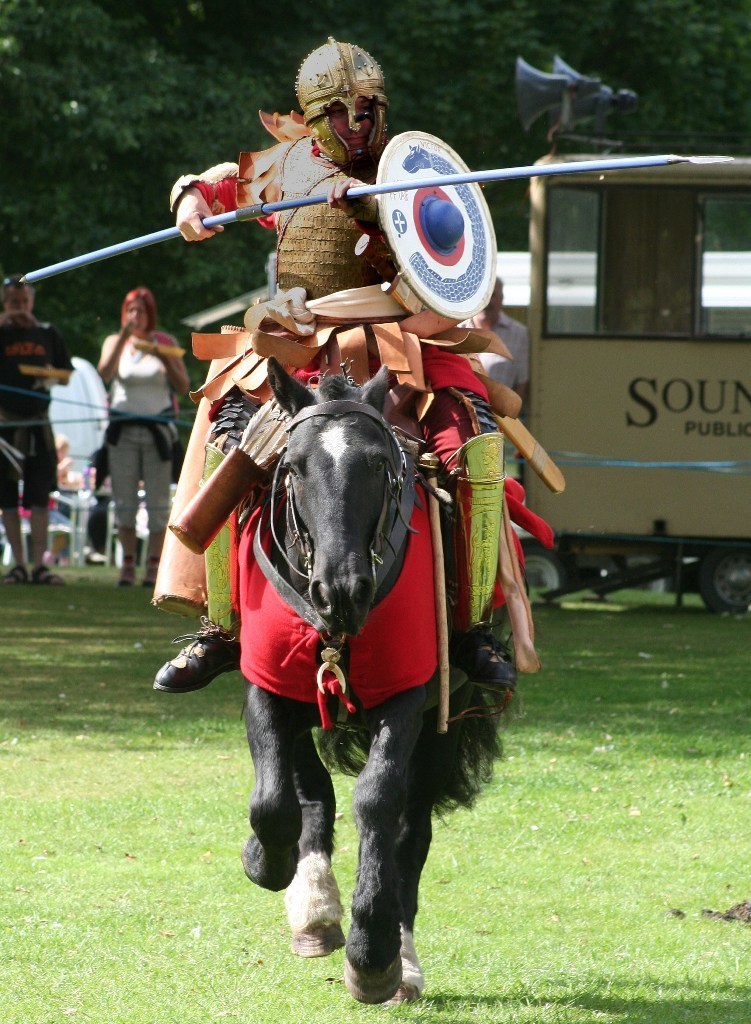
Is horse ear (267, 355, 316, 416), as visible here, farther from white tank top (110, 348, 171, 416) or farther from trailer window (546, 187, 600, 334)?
trailer window (546, 187, 600, 334)

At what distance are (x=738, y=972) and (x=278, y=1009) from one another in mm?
1442

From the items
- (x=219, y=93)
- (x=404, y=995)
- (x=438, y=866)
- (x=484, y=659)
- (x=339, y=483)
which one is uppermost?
(x=219, y=93)

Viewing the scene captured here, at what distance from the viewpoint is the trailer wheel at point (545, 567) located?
573 inches

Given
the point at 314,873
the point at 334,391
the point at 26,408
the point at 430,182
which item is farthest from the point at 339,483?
the point at 26,408

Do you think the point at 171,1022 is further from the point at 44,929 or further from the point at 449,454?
the point at 449,454

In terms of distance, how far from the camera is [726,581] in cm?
1430

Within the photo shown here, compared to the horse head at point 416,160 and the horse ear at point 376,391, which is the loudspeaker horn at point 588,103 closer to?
the horse head at point 416,160

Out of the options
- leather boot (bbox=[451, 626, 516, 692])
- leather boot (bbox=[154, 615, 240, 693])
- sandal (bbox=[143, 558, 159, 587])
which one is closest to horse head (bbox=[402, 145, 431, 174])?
leather boot (bbox=[451, 626, 516, 692])

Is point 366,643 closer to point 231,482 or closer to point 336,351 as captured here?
point 231,482

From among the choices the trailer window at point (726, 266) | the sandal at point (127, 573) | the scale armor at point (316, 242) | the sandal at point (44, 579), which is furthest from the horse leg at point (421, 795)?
the sandal at point (44, 579)

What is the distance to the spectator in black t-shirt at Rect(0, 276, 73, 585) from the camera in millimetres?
14375

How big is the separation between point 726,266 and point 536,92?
2.36 metres

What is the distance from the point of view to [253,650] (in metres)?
4.70

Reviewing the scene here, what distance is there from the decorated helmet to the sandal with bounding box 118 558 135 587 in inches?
394
